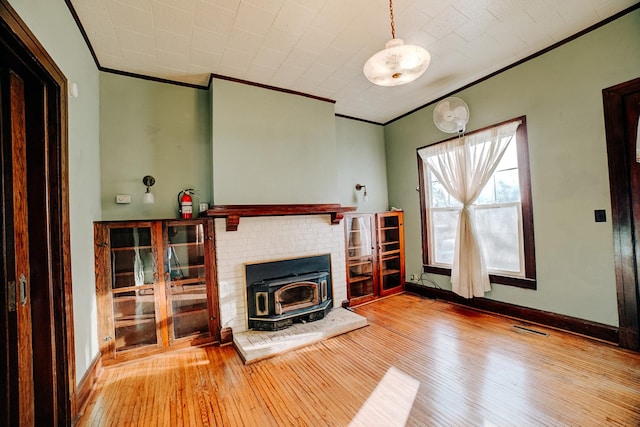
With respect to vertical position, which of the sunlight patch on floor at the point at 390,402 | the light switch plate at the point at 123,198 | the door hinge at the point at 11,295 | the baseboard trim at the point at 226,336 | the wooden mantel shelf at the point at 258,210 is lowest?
Result: the sunlight patch on floor at the point at 390,402

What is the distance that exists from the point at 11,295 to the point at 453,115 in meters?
4.22

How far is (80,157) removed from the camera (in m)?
2.14

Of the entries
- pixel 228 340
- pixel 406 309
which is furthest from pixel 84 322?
pixel 406 309

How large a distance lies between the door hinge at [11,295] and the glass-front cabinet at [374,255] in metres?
3.24

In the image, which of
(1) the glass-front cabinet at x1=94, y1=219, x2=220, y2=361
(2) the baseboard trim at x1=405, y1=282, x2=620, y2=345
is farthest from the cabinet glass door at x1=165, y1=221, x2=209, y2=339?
(2) the baseboard trim at x1=405, y1=282, x2=620, y2=345

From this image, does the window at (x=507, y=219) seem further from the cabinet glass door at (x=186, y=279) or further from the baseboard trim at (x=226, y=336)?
the cabinet glass door at (x=186, y=279)

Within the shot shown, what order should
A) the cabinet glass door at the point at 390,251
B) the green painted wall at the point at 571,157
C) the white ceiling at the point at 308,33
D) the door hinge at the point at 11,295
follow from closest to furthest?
the door hinge at the point at 11,295 < the white ceiling at the point at 308,33 < the green painted wall at the point at 571,157 < the cabinet glass door at the point at 390,251

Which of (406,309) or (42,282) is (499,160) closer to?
(406,309)

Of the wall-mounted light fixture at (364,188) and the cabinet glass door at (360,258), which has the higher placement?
the wall-mounted light fixture at (364,188)

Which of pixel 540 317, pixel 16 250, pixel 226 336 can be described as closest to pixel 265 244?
pixel 226 336

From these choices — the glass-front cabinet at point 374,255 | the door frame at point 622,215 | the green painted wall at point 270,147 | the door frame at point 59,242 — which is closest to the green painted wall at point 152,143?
the green painted wall at point 270,147

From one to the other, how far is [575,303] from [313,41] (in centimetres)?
372

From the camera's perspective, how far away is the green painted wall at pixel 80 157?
1742 millimetres

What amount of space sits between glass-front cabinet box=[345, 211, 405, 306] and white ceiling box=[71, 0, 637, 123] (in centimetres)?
211
